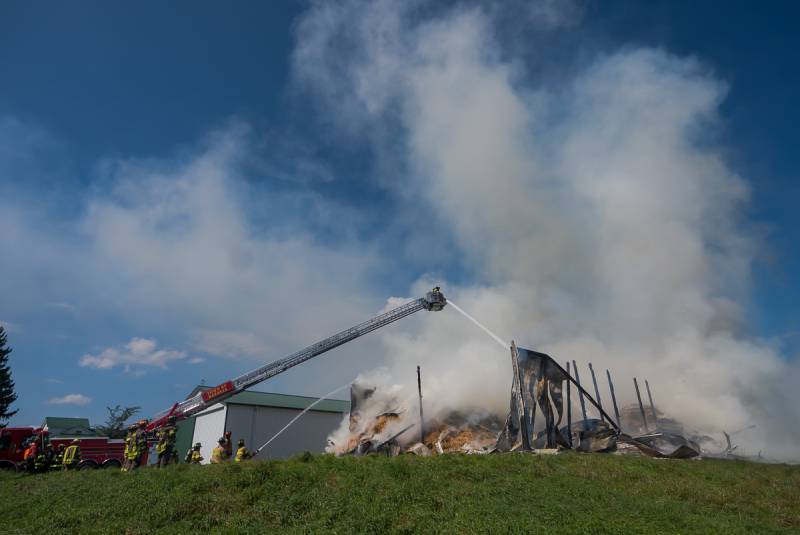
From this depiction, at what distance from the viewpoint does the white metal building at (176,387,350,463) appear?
31.0 meters

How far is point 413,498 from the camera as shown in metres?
10.8

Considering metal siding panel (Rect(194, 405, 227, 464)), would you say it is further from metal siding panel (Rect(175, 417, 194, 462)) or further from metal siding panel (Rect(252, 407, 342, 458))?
metal siding panel (Rect(252, 407, 342, 458))

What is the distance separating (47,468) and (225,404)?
41.7 feet

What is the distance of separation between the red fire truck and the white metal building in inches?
280

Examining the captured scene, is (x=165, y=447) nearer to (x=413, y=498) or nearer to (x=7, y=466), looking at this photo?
(x=7, y=466)

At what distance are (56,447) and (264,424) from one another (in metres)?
12.0

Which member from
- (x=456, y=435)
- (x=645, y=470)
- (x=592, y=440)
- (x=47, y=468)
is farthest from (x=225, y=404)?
(x=645, y=470)

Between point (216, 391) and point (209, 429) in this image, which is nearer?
point (216, 391)

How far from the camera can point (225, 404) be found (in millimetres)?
30750

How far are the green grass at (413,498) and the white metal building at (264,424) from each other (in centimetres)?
1696

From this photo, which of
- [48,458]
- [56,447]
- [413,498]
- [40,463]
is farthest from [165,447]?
[413,498]

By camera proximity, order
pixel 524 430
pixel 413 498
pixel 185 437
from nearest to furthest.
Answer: pixel 413 498 < pixel 524 430 < pixel 185 437

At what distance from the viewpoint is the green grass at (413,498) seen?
31.3 feet

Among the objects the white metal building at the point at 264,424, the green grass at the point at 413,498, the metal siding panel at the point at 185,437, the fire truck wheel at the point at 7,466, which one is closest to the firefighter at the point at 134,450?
the green grass at the point at 413,498
